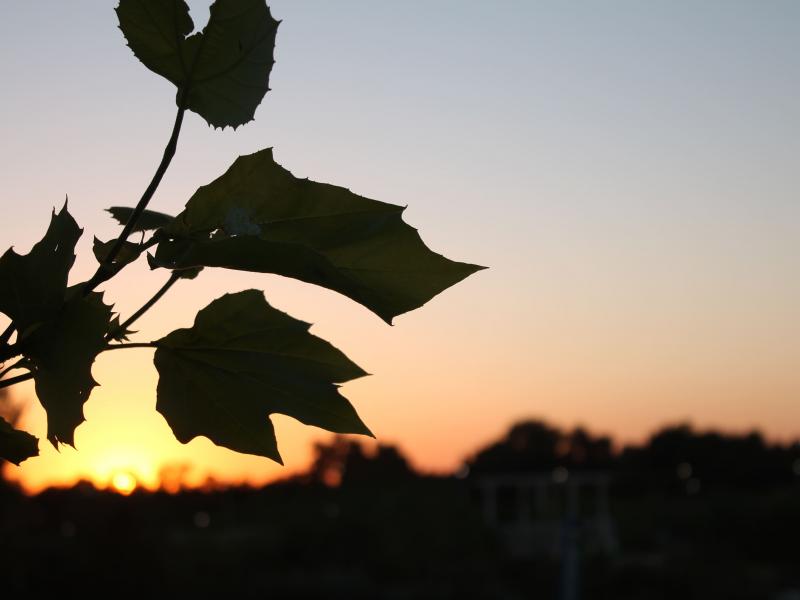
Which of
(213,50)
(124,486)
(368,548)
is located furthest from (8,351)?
(368,548)

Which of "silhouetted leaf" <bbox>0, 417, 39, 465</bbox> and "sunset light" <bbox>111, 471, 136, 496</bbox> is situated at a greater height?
"silhouetted leaf" <bbox>0, 417, 39, 465</bbox>

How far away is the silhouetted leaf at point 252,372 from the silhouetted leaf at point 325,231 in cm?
2

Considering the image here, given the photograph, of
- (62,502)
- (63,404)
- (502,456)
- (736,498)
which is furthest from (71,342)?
Answer: (502,456)

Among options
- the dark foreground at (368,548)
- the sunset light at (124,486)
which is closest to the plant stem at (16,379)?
the sunset light at (124,486)

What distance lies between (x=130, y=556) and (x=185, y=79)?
618 inches

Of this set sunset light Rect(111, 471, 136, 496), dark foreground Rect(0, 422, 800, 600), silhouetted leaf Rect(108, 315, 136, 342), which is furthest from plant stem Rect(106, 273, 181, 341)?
dark foreground Rect(0, 422, 800, 600)

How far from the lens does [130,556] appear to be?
1497 centimetres

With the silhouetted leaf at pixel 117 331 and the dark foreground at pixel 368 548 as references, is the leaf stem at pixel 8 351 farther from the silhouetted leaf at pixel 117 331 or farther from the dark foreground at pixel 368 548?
the dark foreground at pixel 368 548

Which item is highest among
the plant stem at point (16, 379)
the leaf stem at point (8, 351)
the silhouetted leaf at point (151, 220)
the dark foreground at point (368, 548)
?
the silhouetted leaf at point (151, 220)

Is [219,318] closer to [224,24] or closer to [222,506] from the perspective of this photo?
[224,24]

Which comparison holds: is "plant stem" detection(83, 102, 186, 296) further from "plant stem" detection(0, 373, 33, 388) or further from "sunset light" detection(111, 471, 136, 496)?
"sunset light" detection(111, 471, 136, 496)

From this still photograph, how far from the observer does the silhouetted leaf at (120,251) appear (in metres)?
0.30

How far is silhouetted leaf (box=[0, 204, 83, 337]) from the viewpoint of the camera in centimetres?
27

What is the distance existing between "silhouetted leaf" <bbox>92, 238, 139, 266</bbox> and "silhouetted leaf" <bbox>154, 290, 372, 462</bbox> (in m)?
0.04
